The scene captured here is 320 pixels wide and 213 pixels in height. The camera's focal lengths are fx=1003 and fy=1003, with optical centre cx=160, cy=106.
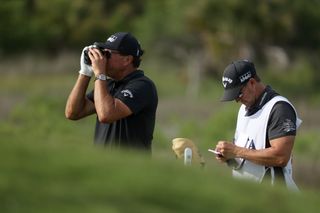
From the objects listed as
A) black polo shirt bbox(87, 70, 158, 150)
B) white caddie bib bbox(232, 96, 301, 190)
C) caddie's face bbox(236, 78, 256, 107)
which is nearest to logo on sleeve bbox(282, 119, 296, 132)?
white caddie bib bbox(232, 96, 301, 190)

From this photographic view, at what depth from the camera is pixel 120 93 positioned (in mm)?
7188

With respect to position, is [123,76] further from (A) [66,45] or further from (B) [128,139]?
(A) [66,45]

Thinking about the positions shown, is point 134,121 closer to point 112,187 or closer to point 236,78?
point 236,78

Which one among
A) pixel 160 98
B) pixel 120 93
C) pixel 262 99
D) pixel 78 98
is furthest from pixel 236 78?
pixel 160 98

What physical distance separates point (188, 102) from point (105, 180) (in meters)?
31.1

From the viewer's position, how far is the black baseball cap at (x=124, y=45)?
287 inches

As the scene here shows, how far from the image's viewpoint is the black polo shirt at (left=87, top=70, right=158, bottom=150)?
7.14 metres

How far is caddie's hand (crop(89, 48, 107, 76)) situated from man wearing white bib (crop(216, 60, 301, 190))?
3.17 ft

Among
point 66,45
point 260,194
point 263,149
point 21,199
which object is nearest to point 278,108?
point 263,149

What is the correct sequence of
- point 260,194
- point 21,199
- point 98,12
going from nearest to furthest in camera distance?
point 21,199 < point 260,194 < point 98,12

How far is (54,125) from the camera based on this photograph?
20.1 metres

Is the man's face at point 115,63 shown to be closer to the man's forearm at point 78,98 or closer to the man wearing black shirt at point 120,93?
the man wearing black shirt at point 120,93

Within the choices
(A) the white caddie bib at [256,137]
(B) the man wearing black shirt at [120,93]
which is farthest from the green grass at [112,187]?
(A) the white caddie bib at [256,137]

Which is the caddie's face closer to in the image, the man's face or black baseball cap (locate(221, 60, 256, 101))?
black baseball cap (locate(221, 60, 256, 101))
